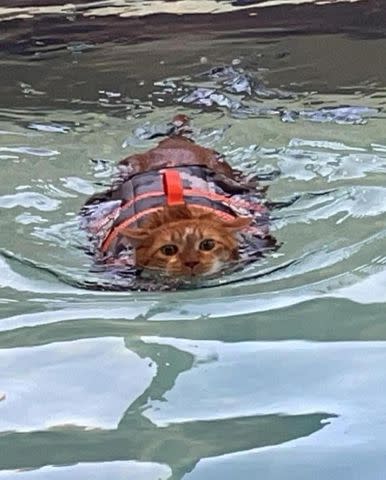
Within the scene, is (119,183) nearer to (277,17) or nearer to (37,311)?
(37,311)

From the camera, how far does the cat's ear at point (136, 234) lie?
12.3 feet

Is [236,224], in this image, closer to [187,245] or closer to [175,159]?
[187,245]

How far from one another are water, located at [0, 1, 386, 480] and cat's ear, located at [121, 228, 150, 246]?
7.2 inches

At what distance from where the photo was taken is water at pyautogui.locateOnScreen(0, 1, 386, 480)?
253 cm

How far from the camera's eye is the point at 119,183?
452 cm

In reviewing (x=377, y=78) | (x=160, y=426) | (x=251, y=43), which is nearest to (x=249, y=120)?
(x=377, y=78)

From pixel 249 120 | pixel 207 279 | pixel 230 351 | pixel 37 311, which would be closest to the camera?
pixel 230 351

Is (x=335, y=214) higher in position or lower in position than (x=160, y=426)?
higher

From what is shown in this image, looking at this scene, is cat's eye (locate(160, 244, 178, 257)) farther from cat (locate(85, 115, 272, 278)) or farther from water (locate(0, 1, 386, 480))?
water (locate(0, 1, 386, 480))

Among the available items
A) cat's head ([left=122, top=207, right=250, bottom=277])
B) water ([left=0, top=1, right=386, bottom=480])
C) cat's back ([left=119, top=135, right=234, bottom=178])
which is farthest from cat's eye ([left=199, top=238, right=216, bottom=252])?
cat's back ([left=119, top=135, right=234, bottom=178])

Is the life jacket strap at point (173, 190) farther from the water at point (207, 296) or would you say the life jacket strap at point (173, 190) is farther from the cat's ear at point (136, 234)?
the water at point (207, 296)

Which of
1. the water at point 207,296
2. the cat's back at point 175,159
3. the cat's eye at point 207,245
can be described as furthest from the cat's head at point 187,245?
the cat's back at point 175,159

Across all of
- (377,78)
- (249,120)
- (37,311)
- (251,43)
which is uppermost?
(251,43)

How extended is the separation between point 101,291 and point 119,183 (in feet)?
3.40
